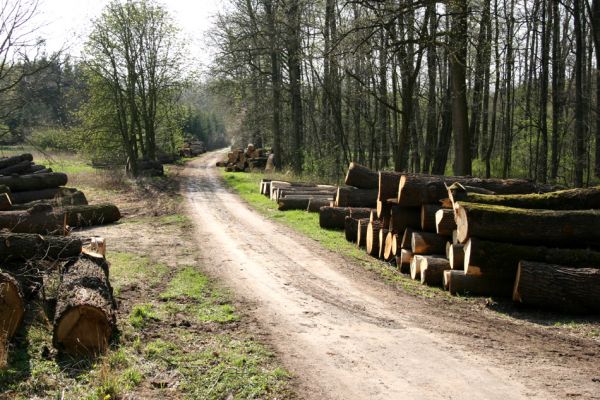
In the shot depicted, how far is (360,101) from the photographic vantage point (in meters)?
29.2

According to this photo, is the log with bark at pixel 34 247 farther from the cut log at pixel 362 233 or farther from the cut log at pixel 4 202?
the cut log at pixel 4 202

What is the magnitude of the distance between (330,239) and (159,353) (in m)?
7.92

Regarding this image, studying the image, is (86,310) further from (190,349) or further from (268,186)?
(268,186)

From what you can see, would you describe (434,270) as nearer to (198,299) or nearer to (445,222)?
(445,222)

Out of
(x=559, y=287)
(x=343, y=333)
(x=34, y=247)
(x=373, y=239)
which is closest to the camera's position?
(x=343, y=333)

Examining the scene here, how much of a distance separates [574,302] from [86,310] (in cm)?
667

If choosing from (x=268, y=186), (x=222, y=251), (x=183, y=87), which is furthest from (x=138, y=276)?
(x=183, y=87)

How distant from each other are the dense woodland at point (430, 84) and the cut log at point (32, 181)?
10.9 metres

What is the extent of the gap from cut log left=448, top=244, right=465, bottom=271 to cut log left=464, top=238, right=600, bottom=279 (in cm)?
43

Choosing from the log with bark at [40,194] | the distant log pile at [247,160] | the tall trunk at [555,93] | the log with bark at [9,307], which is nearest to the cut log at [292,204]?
the log with bark at [40,194]

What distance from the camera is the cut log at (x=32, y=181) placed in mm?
18106

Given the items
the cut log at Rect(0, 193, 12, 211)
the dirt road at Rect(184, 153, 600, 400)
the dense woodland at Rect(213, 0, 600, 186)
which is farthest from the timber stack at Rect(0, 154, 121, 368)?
the dense woodland at Rect(213, 0, 600, 186)

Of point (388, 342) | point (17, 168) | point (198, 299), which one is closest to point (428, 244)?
point (388, 342)

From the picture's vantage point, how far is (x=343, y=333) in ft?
22.2
